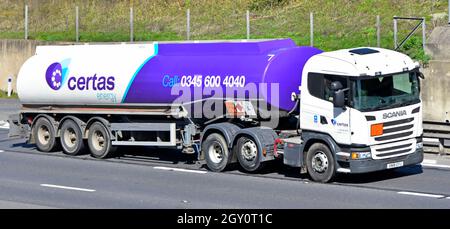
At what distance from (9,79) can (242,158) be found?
69.7 feet

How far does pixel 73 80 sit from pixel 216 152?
15.7 feet

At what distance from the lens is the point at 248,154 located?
20703mm

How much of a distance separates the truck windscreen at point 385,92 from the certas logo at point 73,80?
22.6 ft

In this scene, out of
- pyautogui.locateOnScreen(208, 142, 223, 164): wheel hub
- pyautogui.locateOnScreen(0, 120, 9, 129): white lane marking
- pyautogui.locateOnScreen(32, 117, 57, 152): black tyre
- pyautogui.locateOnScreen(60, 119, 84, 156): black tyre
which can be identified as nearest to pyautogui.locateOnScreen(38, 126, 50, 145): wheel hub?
pyautogui.locateOnScreen(32, 117, 57, 152): black tyre

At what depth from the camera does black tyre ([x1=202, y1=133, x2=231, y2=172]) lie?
21.1 meters

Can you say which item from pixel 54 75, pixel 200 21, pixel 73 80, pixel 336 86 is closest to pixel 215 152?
pixel 336 86

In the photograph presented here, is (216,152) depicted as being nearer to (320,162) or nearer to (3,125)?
(320,162)

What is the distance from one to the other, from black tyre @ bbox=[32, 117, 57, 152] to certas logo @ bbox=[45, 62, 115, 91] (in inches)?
43.4

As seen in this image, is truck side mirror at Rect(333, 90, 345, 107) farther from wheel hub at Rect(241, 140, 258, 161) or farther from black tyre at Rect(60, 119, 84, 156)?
black tyre at Rect(60, 119, 84, 156)

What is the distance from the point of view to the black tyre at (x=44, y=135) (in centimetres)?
2522

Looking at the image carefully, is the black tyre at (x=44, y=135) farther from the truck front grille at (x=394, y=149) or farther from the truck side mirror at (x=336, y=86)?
the truck front grille at (x=394, y=149)

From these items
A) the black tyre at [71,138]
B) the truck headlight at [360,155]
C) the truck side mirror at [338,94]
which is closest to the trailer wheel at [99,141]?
the black tyre at [71,138]
